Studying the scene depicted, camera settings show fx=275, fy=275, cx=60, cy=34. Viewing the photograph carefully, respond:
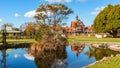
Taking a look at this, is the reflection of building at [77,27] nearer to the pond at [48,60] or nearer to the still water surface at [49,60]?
the pond at [48,60]

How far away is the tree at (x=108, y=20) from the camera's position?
279ft

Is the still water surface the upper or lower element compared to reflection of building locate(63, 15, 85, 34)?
lower

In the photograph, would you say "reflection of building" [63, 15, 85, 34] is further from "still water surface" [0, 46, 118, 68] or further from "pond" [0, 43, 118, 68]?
"still water surface" [0, 46, 118, 68]

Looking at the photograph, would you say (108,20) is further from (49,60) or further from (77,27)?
(49,60)

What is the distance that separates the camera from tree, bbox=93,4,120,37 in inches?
3346

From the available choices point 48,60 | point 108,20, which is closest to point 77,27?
point 108,20

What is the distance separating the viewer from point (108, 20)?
88062 millimetres

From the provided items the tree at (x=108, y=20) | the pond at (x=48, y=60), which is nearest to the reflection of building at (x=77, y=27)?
the tree at (x=108, y=20)

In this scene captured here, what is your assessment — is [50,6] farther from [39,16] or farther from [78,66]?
[78,66]

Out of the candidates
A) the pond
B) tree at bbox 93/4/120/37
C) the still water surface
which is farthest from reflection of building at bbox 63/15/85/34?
the still water surface

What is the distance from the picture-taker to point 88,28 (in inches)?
5886

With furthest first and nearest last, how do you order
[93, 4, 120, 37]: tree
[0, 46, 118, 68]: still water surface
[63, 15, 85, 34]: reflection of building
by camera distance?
[63, 15, 85, 34]: reflection of building → [93, 4, 120, 37]: tree → [0, 46, 118, 68]: still water surface

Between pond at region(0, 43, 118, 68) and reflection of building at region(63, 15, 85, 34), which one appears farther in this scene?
reflection of building at region(63, 15, 85, 34)

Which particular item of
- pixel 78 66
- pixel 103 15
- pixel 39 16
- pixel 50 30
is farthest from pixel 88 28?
pixel 78 66
